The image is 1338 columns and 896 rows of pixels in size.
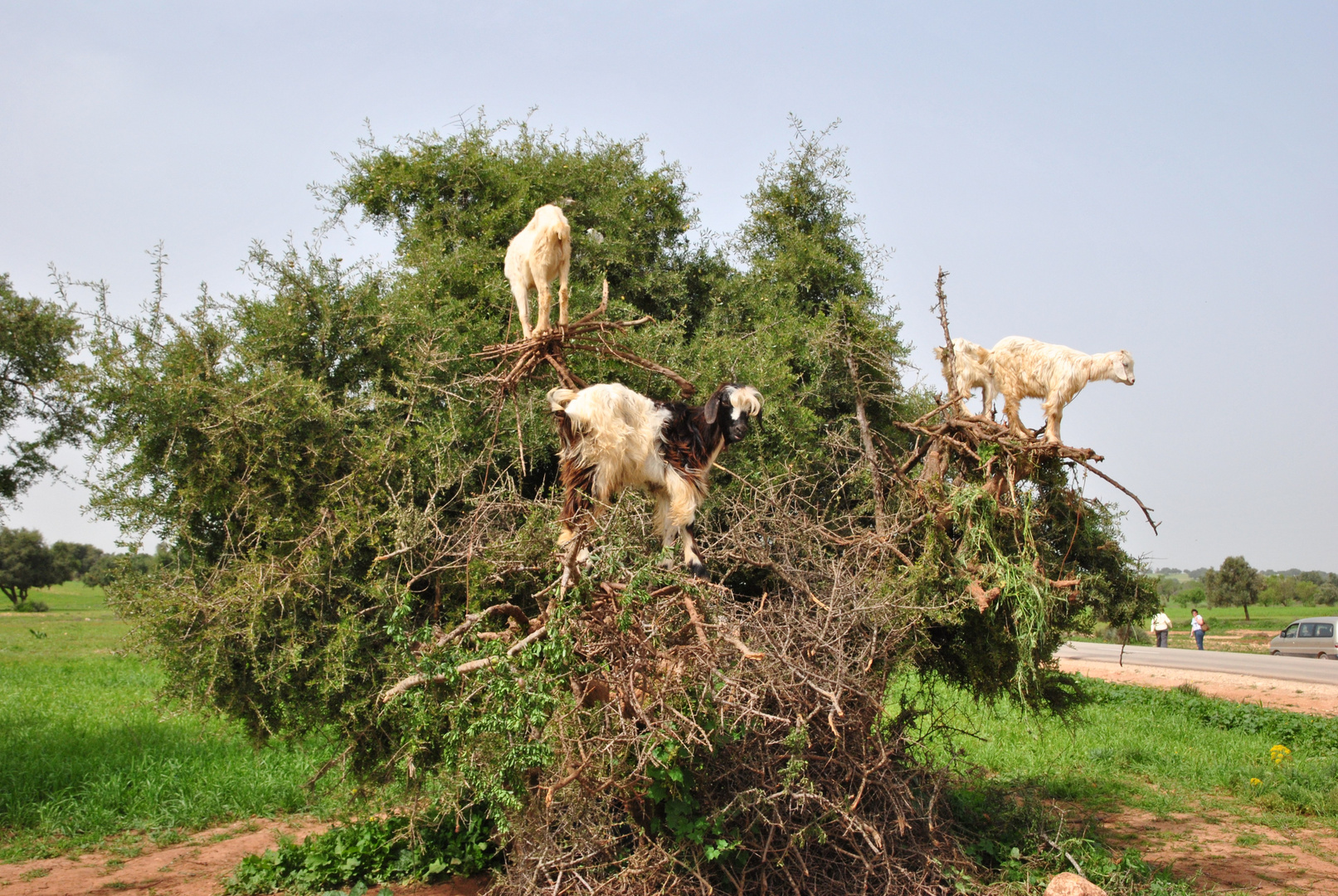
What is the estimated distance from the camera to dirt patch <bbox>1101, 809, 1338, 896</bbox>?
6246mm

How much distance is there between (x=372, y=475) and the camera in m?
5.56

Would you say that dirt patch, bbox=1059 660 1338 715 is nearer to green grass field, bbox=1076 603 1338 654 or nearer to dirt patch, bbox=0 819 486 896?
green grass field, bbox=1076 603 1338 654

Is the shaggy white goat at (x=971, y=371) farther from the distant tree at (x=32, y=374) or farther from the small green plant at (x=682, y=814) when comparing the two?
the distant tree at (x=32, y=374)

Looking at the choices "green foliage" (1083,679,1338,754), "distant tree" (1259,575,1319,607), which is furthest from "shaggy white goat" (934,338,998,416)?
"distant tree" (1259,575,1319,607)

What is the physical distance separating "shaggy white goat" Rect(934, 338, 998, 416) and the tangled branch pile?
25 centimetres

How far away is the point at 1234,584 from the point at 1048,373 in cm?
4552

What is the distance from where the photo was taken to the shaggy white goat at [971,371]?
5.43 meters

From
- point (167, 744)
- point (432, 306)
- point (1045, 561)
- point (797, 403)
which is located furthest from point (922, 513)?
point (167, 744)

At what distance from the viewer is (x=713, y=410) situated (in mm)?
4059

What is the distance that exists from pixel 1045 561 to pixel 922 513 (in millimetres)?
904

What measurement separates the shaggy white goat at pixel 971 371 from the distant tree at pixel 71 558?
44517mm

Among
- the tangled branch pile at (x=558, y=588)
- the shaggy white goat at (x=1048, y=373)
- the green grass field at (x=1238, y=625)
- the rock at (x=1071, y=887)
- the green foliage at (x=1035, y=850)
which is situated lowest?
the green grass field at (x=1238, y=625)

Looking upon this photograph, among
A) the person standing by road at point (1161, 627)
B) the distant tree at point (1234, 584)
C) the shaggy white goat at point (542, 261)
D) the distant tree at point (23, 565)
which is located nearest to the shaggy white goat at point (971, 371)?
the shaggy white goat at point (542, 261)

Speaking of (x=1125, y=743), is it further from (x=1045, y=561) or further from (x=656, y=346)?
(x=656, y=346)
